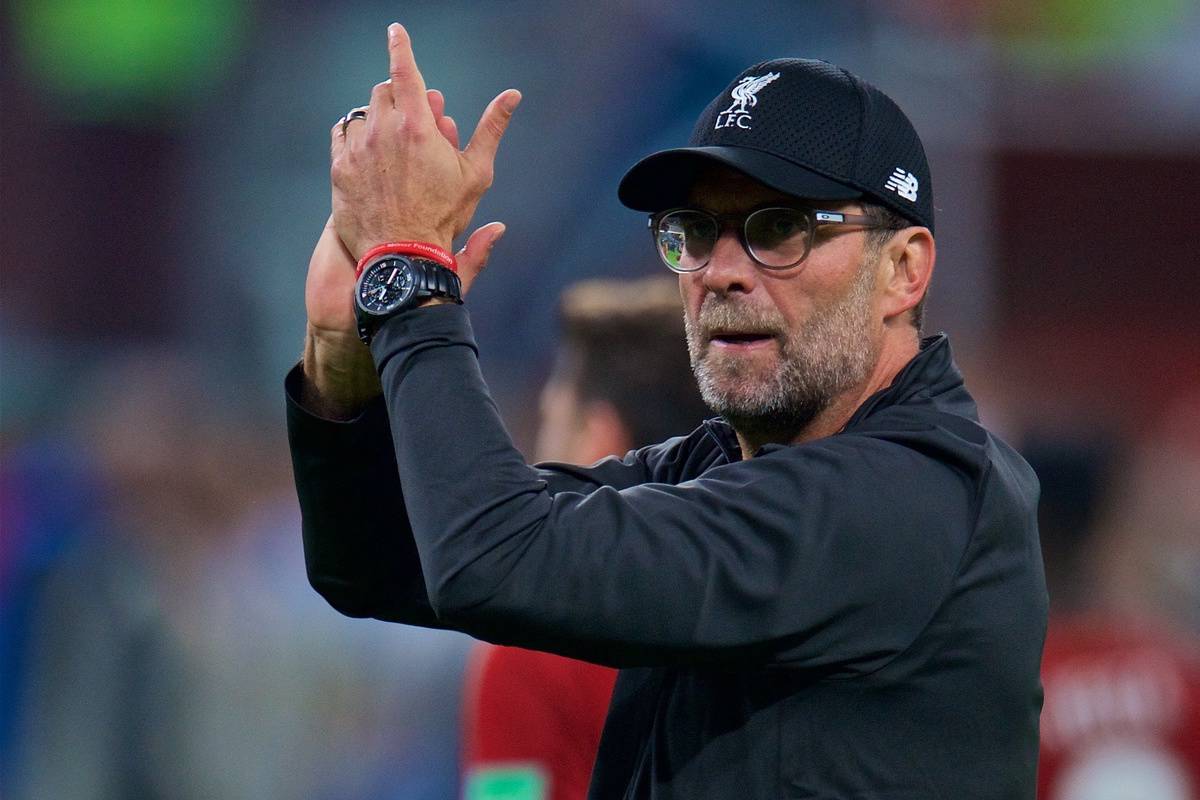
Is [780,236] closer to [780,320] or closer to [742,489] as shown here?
[780,320]

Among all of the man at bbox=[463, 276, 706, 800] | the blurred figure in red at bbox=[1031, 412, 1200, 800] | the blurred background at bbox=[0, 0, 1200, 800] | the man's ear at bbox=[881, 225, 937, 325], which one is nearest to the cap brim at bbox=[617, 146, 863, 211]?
the man's ear at bbox=[881, 225, 937, 325]

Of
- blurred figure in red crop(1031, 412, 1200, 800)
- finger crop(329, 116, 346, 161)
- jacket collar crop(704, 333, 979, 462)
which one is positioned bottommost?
blurred figure in red crop(1031, 412, 1200, 800)

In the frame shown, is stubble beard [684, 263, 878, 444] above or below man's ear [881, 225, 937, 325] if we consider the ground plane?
below

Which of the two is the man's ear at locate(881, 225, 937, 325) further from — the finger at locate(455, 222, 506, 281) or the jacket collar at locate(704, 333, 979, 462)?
the finger at locate(455, 222, 506, 281)

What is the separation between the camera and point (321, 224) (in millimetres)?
7266

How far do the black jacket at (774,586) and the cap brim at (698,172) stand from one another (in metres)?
0.27

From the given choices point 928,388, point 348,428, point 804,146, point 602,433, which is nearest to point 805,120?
point 804,146

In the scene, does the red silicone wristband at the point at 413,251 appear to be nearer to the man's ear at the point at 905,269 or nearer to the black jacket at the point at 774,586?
the black jacket at the point at 774,586

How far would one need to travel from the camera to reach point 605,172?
7.91m

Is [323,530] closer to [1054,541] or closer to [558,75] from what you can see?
[1054,541]

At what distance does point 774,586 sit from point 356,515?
627 mm

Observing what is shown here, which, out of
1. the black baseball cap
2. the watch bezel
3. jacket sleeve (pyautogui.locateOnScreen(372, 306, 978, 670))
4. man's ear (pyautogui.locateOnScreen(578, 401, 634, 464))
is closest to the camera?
jacket sleeve (pyautogui.locateOnScreen(372, 306, 978, 670))

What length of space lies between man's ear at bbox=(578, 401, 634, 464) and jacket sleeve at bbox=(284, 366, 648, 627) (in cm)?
115

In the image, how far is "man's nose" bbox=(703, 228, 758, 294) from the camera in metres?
2.01
